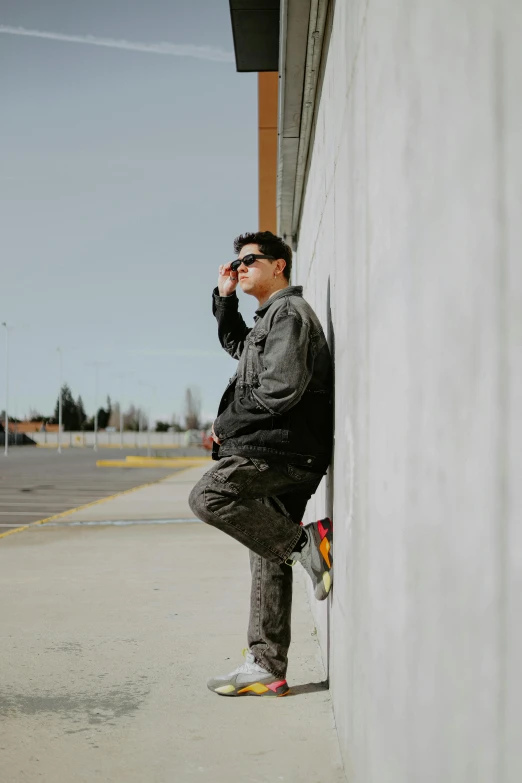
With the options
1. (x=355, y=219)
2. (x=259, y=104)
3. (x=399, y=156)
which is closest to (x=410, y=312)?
(x=399, y=156)

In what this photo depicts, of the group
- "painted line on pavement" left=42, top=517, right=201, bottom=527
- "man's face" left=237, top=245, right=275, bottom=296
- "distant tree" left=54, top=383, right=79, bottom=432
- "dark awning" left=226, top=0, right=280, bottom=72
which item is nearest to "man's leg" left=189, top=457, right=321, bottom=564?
"man's face" left=237, top=245, right=275, bottom=296

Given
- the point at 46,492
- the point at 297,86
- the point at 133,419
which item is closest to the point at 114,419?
the point at 133,419

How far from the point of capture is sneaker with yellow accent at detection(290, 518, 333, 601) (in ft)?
11.3

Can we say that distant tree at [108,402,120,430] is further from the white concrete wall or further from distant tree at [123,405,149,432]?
the white concrete wall

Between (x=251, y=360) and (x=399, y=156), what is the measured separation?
183cm

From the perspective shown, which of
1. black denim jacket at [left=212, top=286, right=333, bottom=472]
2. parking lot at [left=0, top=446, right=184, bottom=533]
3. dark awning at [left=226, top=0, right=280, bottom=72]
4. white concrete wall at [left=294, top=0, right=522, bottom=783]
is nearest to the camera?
white concrete wall at [left=294, top=0, right=522, bottom=783]

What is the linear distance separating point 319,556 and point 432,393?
2.13 metres

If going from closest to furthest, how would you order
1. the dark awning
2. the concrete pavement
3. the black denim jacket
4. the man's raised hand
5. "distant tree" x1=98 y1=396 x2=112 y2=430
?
the concrete pavement → the black denim jacket → the man's raised hand → the dark awning → "distant tree" x1=98 y1=396 x2=112 y2=430

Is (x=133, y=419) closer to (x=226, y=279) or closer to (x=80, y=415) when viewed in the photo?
(x=80, y=415)

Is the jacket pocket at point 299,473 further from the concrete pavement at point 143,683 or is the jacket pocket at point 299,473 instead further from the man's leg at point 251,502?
the concrete pavement at point 143,683

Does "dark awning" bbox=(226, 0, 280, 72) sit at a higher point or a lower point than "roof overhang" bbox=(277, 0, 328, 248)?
higher

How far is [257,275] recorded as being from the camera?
156 inches

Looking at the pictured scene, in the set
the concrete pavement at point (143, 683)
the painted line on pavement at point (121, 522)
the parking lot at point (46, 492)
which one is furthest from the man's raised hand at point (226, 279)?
the parking lot at point (46, 492)

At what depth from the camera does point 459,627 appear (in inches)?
53.4
